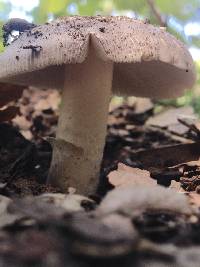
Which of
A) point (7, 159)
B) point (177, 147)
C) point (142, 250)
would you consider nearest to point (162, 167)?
point (177, 147)

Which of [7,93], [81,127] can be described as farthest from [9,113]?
[81,127]

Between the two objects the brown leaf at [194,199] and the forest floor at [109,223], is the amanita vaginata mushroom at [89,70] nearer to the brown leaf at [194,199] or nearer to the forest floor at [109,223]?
the forest floor at [109,223]

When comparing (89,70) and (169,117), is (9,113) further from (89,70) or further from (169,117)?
(169,117)

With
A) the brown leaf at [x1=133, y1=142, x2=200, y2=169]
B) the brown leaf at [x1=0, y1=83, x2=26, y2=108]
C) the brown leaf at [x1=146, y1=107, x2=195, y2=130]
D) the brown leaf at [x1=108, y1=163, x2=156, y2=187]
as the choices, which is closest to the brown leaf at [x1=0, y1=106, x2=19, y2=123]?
the brown leaf at [x1=0, y1=83, x2=26, y2=108]

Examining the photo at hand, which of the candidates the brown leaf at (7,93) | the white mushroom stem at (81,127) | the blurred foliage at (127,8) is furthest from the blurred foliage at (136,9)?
the white mushroom stem at (81,127)

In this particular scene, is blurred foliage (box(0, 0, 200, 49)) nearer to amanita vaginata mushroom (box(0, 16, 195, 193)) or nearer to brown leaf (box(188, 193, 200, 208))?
amanita vaginata mushroom (box(0, 16, 195, 193))
